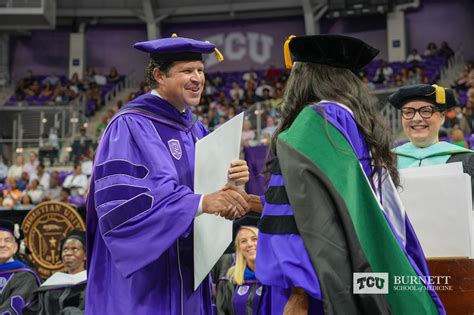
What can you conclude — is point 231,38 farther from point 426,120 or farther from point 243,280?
point 426,120

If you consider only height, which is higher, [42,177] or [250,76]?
[250,76]

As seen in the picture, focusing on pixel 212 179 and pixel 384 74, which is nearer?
pixel 212 179

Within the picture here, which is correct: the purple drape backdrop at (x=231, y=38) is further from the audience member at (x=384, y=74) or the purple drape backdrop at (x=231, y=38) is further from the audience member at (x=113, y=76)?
the audience member at (x=384, y=74)

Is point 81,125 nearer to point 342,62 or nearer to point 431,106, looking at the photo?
point 431,106

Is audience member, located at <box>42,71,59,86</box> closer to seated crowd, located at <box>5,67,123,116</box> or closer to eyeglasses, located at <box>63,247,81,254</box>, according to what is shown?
seated crowd, located at <box>5,67,123,116</box>

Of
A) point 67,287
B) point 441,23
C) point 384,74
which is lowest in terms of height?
point 67,287

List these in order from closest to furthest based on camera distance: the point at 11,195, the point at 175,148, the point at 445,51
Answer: the point at 175,148
the point at 11,195
the point at 445,51

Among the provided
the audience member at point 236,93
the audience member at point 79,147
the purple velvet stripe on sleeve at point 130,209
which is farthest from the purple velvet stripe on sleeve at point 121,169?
the audience member at point 236,93

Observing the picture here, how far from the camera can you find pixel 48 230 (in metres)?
8.98

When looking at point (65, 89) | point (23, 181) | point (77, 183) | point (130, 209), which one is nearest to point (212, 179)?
point (130, 209)

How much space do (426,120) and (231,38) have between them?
877 inches

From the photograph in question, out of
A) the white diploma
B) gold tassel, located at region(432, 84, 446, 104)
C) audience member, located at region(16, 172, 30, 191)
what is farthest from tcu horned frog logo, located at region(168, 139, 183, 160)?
audience member, located at region(16, 172, 30, 191)

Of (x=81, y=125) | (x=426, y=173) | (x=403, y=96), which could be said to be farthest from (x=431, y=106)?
(x=81, y=125)

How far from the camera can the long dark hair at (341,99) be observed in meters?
2.50
